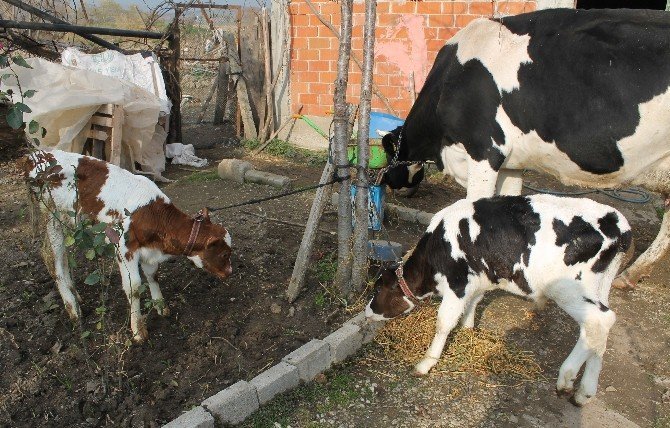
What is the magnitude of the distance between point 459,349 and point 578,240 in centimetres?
122

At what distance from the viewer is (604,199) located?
7.95 metres

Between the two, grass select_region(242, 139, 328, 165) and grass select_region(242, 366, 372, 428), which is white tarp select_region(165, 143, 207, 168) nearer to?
grass select_region(242, 139, 328, 165)

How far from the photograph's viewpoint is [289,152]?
10344 mm

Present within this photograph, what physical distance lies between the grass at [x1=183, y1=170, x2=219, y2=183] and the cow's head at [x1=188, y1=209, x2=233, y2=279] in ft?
14.3

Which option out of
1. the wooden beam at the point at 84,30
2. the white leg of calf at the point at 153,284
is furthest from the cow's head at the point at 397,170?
the wooden beam at the point at 84,30

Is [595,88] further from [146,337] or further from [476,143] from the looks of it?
[146,337]

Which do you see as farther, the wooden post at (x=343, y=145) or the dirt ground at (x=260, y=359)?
the wooden post at (x=343, y=145)

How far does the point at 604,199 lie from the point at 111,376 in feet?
23.0

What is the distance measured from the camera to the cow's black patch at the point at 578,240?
11.3ft

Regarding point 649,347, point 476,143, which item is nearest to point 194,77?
point 476,143

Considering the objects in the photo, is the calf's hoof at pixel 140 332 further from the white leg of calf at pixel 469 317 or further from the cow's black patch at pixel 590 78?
the cow's black patch at pixel 590 78

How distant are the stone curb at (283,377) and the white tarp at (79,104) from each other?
524 centimetres

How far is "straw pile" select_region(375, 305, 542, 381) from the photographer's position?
3.92 meters

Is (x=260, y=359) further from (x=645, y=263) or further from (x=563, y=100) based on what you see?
(x=645, y=263)
